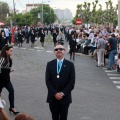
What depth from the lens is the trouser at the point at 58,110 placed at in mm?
7637

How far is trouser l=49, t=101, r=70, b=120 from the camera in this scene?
7.64 meters

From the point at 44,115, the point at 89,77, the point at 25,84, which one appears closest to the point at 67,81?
the point at 44,115

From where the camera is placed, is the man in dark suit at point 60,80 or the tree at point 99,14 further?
the tree at point 99,14

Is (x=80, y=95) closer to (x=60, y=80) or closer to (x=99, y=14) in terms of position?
(x=60, y=80)

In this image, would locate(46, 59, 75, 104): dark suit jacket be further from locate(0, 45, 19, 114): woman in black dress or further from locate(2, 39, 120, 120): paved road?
locate(2, 39, 120, 120): paved road

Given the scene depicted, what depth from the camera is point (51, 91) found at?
7531 millimetres

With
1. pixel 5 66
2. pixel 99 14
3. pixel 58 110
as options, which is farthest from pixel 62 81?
pixel 99 14

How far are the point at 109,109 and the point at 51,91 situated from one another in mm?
4148

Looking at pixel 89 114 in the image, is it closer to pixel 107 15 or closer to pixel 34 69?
pixel 34 69

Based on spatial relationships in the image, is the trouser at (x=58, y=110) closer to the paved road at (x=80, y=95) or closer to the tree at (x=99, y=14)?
the paved road at (x=80, y=95)

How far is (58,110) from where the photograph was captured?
7.74 metres

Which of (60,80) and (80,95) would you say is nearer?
(60,80)

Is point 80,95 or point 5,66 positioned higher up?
point 5,66

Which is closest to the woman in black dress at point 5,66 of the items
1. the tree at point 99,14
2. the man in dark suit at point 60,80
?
the man in dark suit at point 60,80
